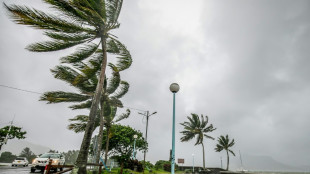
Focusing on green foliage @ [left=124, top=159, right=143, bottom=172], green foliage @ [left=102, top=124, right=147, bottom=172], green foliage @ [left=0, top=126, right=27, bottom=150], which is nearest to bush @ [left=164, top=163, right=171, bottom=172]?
green foliage @ [left=102, top=124, right=147, bottom=172]

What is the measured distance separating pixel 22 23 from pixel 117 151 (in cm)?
3249

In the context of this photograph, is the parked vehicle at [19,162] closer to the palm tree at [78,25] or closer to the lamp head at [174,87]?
the palm tree at [78,25]

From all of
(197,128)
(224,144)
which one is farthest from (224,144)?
(197,128)

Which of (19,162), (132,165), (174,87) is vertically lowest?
(19,162)

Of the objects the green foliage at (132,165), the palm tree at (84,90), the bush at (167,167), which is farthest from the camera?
the bush at (167,167)

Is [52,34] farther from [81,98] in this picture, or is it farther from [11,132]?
[11,132]

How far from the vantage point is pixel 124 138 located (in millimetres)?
30656

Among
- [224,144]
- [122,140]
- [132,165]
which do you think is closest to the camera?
[132,165]

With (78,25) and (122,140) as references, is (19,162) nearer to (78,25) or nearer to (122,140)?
(122,140)

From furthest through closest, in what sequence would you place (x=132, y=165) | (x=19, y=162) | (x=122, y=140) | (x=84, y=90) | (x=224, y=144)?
(x=224, y=144), (x=122, y=140), (x=19, y=162), (x=132, y=165), (x=84, y=90)

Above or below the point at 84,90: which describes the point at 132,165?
below

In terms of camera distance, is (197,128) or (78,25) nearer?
(78,25)

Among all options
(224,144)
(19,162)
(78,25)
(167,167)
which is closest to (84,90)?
(78,25)

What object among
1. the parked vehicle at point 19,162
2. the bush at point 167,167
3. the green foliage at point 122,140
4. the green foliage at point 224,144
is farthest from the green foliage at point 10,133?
the green foliage at point 224,144
